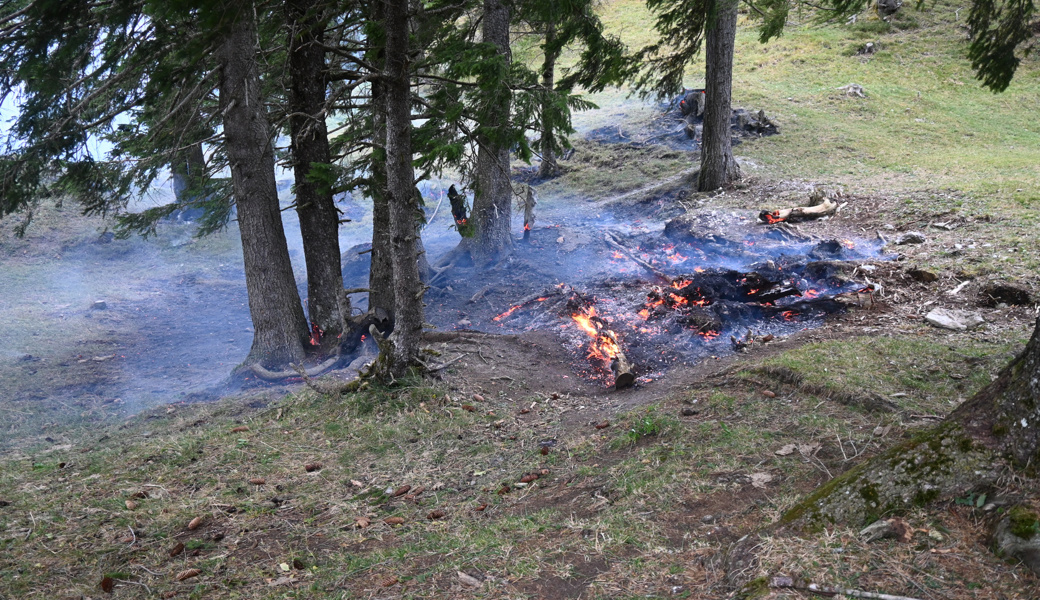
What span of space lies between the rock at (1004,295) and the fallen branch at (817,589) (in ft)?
22.5

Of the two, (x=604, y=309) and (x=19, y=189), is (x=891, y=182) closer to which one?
(x=604, y=309)

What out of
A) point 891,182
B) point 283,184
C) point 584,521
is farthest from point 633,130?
point 584,521

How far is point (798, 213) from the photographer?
1359 centimetres

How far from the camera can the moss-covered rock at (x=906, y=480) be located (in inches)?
119

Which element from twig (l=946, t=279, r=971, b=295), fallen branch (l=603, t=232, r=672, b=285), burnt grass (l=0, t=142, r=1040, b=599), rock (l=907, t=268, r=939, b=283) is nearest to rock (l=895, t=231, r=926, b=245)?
burnt grass (l=0, t=142, r=1040, b=599)

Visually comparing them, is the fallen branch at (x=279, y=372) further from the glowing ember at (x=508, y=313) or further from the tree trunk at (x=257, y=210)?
the glowing ember at (x=508, y=313)

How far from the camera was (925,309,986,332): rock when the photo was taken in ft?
24.0

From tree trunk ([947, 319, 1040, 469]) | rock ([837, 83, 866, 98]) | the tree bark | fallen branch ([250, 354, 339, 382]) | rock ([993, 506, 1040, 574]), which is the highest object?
rock ([837, 83, 866, 98])

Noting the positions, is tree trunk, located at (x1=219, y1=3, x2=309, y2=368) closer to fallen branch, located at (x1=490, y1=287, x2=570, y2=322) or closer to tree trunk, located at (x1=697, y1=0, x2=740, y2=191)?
fallen branch, located at (x1=490, y1=287, x2=570, y2=322)

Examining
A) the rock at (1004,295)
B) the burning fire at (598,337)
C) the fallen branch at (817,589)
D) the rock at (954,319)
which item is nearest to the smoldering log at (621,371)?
the burning fire at (598,337)

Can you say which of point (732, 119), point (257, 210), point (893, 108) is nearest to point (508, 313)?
point (257, 210)

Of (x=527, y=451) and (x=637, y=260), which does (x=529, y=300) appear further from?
(x=527, y=451)

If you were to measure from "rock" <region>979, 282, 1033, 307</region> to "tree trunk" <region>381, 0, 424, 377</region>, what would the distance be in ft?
23.4

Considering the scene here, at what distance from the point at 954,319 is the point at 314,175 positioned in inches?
332
